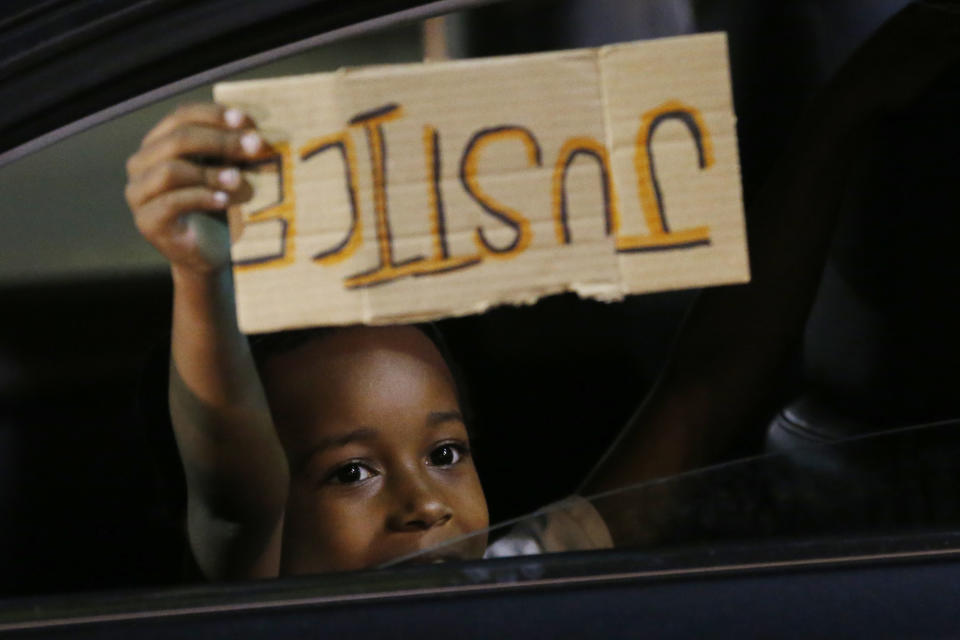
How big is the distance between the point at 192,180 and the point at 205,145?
0.04 meters

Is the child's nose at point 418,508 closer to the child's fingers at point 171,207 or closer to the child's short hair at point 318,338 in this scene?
the child's short hair at point 318,338

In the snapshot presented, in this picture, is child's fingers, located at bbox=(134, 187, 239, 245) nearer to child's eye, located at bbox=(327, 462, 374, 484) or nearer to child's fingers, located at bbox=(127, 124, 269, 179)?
child's fingers, located at bbox=(127, 124, 269, 179)

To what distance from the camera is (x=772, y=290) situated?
61.7 inches

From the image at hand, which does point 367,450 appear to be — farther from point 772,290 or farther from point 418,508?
point 772,290

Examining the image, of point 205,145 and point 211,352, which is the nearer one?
point 205,145

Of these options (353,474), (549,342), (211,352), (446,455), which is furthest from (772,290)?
(211,352)

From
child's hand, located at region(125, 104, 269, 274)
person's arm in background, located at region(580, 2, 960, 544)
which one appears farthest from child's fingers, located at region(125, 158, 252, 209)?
person's arm in background, located at region(580, 2, 960, 544)

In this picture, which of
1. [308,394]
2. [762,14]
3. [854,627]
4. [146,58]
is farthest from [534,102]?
[762,14]

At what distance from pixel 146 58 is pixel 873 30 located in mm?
1010

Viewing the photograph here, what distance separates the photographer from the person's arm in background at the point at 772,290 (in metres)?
1.48

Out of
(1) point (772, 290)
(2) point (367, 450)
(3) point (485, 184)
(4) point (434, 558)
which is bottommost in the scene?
(4) point (434, 558)

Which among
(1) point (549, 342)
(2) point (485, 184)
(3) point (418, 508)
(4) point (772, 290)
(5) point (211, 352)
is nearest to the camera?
(2) point (485, 184)

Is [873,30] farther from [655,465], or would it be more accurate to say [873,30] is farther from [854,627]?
[854,627]

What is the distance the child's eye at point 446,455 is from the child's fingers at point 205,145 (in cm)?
48
